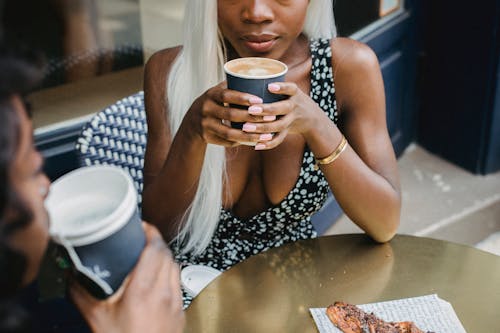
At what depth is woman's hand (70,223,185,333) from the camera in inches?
37.8

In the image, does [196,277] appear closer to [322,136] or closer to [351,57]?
[322,136]

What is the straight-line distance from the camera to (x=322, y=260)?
164cm

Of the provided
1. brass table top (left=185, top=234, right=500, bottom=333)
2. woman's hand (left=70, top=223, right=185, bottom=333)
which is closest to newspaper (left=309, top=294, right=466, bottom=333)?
brass table top (left=185, top=234, right=500, bottom=333)

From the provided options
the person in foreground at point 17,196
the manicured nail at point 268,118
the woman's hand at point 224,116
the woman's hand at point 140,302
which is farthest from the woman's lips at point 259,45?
the person in foreground at point 17,196

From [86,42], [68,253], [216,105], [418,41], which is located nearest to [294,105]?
[216,105]

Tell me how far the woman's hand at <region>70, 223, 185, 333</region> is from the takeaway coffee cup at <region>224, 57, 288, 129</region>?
43cm

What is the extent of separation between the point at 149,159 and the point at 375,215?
0.71 m

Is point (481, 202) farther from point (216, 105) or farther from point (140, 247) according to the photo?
point (140, 247)

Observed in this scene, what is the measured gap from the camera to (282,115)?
1.42m

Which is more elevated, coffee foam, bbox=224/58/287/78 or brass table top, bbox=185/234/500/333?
coffee foam, bbox=224/58/287/78

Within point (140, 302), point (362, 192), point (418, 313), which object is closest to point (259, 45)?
point (362, 192)

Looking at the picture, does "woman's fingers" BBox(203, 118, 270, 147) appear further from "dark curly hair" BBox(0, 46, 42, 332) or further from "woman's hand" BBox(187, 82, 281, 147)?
"dark curly hair" BBox(0, 46, 42, 332)

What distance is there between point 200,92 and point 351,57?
492mm

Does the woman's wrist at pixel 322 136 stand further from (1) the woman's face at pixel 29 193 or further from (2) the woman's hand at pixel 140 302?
(1) the woman's face at pixel 29 193
